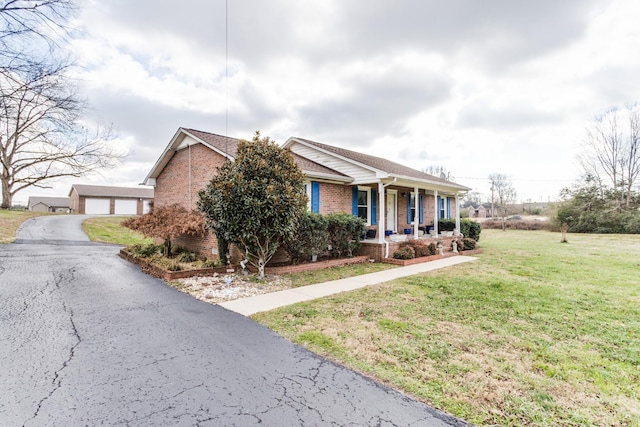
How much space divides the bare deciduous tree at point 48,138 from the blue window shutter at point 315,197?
280 inches

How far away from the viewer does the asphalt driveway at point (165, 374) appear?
99.3 inches

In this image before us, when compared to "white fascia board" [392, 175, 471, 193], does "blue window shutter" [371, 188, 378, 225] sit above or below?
below

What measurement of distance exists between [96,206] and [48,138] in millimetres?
28589

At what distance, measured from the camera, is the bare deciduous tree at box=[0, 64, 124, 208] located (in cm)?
628

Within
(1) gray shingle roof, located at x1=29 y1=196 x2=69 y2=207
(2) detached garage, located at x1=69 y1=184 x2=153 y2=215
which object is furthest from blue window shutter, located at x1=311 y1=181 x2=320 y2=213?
(1) gray shingle roof, located at x1=29 y1=196 x2=69 y2=207

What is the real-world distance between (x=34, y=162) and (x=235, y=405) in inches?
1374

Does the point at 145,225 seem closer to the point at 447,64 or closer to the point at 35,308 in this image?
the point at 35,308

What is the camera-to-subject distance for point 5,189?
1084 inches

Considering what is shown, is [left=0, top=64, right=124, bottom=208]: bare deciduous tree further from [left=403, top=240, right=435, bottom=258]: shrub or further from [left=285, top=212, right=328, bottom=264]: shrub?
[left=403, top=240, right=435, bottom=258]: shrub

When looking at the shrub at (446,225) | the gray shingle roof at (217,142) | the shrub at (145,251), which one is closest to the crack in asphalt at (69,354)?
the shrub at (145,251)

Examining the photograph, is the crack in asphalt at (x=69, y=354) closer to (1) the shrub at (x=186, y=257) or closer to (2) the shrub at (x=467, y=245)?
(1) the shrub at (x=186, y=257)

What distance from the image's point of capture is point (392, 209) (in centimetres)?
1523

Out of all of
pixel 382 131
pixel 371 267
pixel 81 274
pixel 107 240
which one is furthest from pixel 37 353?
pixel 382 131

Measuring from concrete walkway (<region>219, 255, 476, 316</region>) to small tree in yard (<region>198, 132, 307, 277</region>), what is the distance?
1629mm
